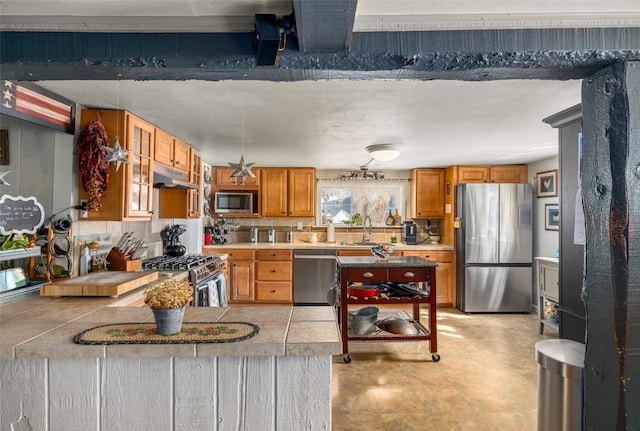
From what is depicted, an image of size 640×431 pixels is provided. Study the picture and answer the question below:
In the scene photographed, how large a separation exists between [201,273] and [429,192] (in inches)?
145

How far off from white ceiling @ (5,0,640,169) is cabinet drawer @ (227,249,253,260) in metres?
1.27

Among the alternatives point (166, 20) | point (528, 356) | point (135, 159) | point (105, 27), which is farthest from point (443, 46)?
point (528, 356)

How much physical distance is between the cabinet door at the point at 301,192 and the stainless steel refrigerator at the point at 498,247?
2.14 metres

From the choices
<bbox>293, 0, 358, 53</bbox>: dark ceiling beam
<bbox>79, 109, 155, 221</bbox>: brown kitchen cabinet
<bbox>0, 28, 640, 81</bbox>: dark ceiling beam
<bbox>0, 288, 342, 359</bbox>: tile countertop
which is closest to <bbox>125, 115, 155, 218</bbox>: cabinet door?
<bbox>79, 109, 155, 221</bbox>: brown kitchen cabinet

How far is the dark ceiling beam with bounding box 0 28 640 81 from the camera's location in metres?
1.29

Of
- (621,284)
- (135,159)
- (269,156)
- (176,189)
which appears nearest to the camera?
(621,284)

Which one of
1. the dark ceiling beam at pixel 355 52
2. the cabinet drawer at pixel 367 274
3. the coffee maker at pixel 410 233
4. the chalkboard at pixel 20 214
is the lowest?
the cabinet drawer at pixel 367 274

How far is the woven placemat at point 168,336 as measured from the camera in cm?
134

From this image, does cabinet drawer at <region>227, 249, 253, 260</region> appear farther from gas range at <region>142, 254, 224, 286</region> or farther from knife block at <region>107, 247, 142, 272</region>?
knife block at <region>107, 247, 142, 272</region>

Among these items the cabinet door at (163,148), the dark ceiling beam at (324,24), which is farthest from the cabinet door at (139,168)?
the dark ceiling beam at (324,24)

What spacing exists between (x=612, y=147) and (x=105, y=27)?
1.85m

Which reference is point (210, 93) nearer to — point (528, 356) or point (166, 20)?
point (166, 20)

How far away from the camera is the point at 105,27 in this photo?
4.28 feet

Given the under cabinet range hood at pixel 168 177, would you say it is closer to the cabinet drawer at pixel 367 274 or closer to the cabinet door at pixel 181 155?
the cabinet door at pixel 181 155
